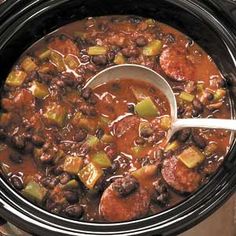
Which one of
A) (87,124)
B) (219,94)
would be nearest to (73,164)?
(87,124)

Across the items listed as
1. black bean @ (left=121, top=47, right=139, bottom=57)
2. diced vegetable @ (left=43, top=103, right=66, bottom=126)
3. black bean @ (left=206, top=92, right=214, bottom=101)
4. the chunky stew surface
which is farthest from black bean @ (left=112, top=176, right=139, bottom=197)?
black bean @ (left=121, top=47, right=139, bottom=57)

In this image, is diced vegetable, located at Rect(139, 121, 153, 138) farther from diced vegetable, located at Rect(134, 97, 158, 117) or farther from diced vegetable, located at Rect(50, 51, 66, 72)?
diced vegetable, located at Rect(50, 51, 66, 72)

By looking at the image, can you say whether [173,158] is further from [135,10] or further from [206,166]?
[135,10]

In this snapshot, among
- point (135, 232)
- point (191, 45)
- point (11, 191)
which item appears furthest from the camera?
point (191, 45)

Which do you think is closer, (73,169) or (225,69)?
(73,169)

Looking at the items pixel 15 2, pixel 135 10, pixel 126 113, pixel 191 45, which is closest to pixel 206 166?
pixel 126 113

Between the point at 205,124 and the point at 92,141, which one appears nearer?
the point at 205,124

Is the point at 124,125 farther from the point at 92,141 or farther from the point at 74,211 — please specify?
the point at 74,211
